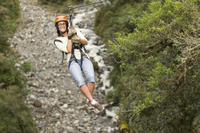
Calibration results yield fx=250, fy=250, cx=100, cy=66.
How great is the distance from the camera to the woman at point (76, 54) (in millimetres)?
5453

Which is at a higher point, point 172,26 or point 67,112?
point 172,26

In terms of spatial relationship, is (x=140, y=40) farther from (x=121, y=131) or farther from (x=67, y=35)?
(x=121, y=131)

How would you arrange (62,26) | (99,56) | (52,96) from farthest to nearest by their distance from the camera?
(99,56) < (52,96) < (62,26)

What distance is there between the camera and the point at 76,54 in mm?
5781

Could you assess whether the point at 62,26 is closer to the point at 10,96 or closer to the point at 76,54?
the point at 76,54

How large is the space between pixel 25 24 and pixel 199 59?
1997cm

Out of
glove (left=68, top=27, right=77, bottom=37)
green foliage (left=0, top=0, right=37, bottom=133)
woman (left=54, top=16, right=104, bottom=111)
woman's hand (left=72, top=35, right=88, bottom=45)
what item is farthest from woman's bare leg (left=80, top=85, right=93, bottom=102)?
green foliage (left=0, top=0, right=37, bottom=133)

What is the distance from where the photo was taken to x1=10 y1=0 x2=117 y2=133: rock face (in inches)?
520

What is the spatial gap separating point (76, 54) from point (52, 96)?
981 centimetres

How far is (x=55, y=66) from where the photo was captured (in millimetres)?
17938

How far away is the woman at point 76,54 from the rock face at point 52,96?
151 inches

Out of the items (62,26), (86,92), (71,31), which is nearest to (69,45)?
(71,31)

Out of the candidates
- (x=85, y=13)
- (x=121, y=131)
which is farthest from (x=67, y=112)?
(x=85, y=13)

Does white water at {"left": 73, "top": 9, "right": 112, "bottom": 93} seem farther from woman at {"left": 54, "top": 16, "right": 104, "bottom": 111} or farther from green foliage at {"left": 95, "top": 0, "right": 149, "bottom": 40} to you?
woman at {"left": 54, "top": 16, "right": 104, "bottom": 111}
